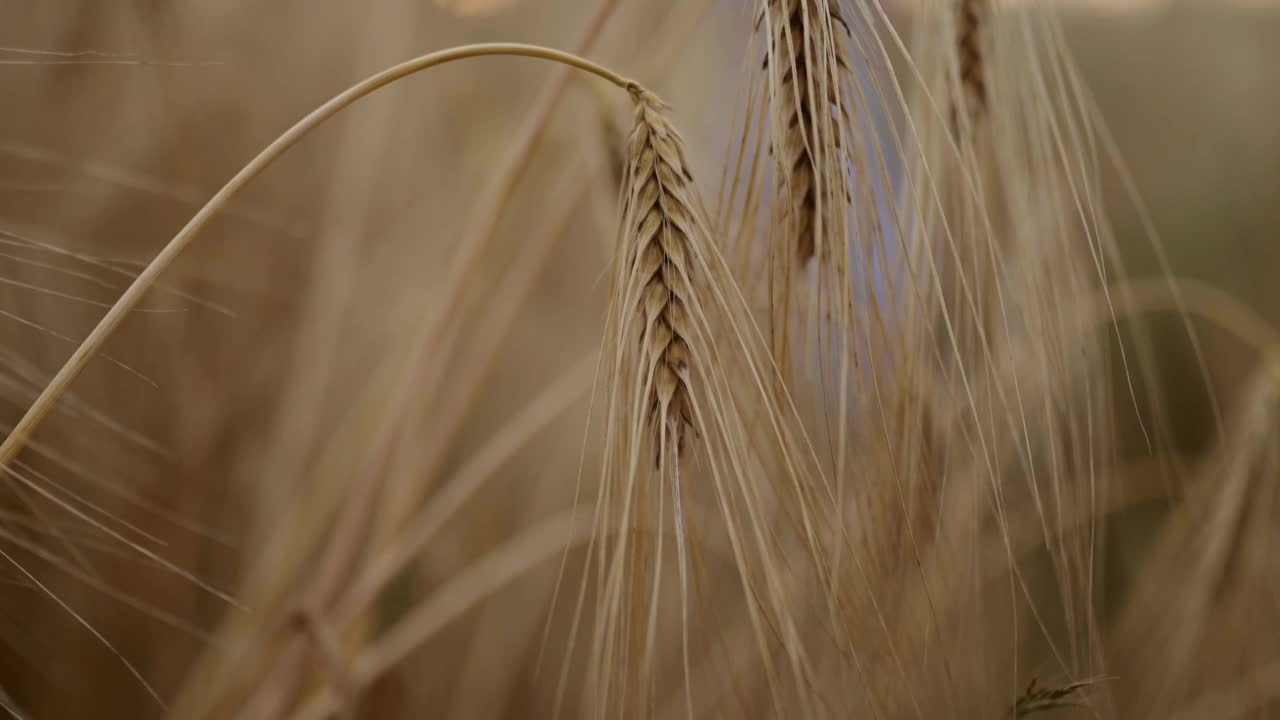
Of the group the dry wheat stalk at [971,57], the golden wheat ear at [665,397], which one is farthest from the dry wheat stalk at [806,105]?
the dry wheat stalk at [971,57]

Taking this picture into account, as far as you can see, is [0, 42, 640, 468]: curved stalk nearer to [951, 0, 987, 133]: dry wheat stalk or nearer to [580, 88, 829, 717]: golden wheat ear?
[580, 88, 829, 717]: golden wheat ear

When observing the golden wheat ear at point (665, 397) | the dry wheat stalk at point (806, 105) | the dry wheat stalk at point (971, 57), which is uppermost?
the dry wheat stalk at point (971, 57)

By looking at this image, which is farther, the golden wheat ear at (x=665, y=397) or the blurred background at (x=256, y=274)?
the blurred background at (x=256, y=274)

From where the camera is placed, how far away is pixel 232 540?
1.93 ft

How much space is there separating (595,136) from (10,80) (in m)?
0.41

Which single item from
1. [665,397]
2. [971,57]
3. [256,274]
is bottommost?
[665,397]

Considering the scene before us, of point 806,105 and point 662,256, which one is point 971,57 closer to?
point 806,105

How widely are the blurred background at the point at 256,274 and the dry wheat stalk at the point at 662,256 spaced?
10 centimetres

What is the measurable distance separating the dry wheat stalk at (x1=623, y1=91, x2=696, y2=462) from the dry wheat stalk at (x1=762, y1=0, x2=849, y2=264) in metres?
0.05

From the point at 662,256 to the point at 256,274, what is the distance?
399 mm

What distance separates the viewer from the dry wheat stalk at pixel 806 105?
375 millimetres

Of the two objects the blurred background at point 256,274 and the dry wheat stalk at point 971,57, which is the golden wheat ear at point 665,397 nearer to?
the blurred background at point 256,274

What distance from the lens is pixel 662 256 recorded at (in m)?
0.37

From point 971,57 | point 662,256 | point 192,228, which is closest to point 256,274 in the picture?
point 192,228
